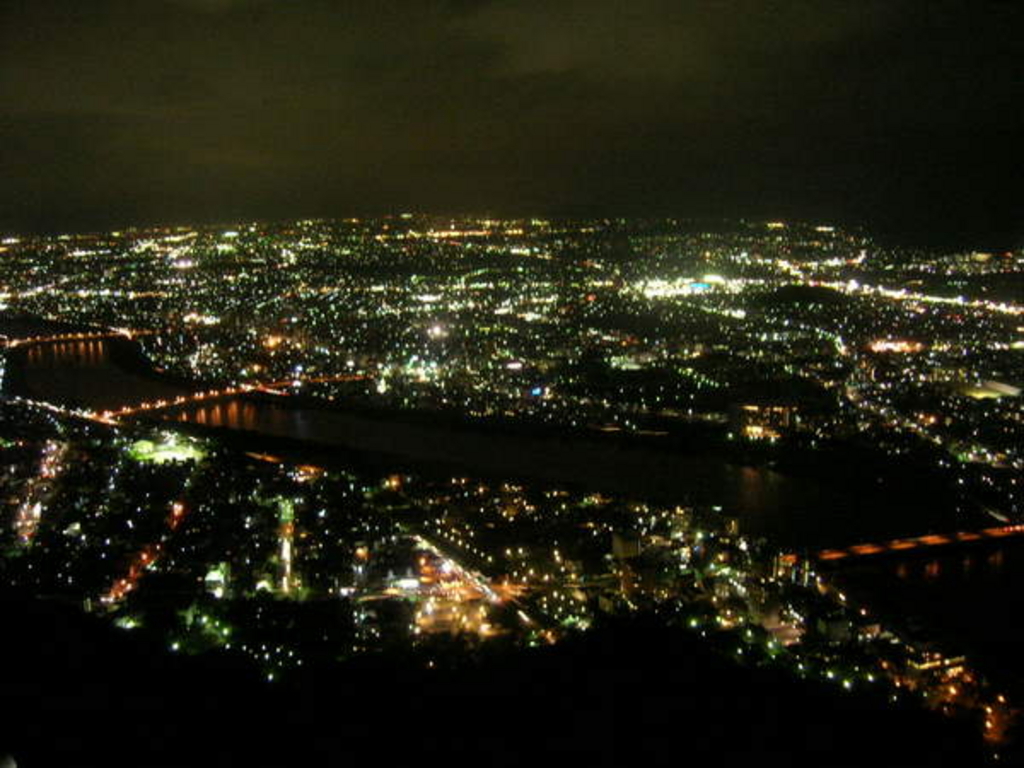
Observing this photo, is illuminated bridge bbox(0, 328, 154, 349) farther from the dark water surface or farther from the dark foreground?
the dark foreground

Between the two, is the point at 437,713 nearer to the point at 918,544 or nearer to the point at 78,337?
the point at 918,544

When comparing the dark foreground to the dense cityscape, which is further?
the dense cityscape

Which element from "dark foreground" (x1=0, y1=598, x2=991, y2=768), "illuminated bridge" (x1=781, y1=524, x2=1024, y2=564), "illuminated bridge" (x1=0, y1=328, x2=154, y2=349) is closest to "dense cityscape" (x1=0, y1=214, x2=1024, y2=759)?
"illuminated bridge" (x1=781, y1=524, x2=1024, y2=564)

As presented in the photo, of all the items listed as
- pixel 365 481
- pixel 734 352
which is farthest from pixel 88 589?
pixel 734 352

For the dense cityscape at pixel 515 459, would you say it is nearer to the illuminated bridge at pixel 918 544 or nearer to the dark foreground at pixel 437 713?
the illuminated bridge at pixel 918 544

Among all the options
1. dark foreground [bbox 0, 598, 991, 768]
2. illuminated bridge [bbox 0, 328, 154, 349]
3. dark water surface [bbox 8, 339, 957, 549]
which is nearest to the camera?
dark foreground [bbox 0, 598, 991, 768]

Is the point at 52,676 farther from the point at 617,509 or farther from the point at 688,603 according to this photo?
the point at 617,509

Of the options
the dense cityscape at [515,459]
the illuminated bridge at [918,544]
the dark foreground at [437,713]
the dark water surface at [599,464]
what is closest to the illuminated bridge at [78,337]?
the dense cityscape at [515,459]
